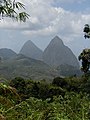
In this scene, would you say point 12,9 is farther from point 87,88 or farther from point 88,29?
point 88,29

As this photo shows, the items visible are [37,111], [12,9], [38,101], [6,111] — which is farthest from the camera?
[12,9]

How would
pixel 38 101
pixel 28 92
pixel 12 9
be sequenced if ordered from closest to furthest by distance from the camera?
pixel 38 101 < pixel 12 9 < pixel 28 92

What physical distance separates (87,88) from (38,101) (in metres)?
33.9

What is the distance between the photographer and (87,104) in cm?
744

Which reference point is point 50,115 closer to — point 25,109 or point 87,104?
point 25,109

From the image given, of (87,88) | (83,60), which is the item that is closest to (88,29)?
(83,60)

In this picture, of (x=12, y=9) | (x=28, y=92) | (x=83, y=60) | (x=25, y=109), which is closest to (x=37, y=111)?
(x=25, y=109)

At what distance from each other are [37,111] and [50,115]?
239 millimetres

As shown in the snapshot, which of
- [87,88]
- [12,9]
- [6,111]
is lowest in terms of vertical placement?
[87,88]

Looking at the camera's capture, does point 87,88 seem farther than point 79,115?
Yes

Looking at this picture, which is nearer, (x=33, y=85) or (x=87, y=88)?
(x=87, y=88)

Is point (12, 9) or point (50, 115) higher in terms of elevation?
point (12, 9)

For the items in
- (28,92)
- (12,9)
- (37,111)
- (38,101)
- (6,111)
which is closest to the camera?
(6,111)

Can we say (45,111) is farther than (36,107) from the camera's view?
No
